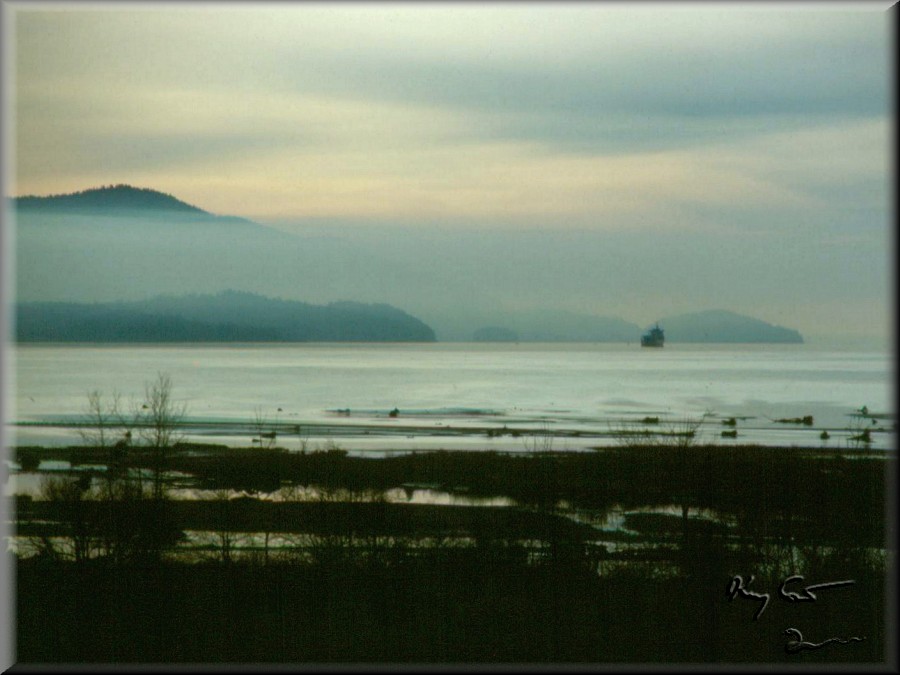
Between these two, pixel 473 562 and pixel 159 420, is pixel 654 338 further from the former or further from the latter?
pixel 159 420

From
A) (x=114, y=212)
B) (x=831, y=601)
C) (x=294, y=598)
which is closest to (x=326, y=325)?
(x=114, y=212)

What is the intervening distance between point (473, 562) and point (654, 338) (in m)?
4.09

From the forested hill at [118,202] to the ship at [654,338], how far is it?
539 centimetres

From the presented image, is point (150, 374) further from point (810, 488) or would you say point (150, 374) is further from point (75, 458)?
point (810, 488)

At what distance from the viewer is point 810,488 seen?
8.17 meters

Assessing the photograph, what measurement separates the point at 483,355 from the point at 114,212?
628 cm

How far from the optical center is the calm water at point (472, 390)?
30.4 feet

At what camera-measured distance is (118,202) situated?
7754 millimetres
